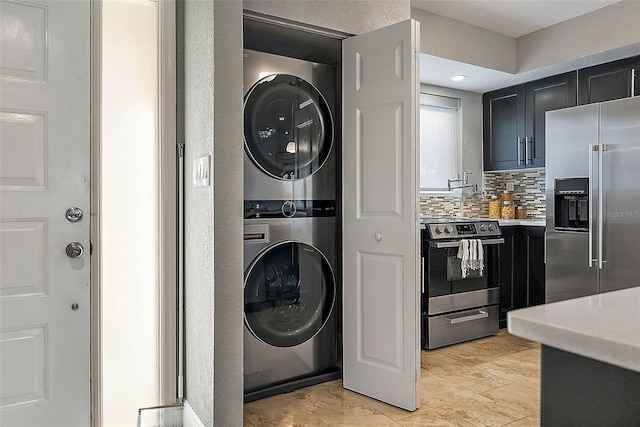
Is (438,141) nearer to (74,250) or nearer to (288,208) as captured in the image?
(288,208)

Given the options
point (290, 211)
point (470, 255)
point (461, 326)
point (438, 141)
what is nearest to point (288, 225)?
point (290, 211)

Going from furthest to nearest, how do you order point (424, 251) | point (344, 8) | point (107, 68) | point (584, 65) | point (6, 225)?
point (584, 65) < point (424, 251) < point (344, 8) < point (107, 68) < point (6, 225)

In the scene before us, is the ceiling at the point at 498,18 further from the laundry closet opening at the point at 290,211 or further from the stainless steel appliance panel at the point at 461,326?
the stainless steel appliance panel at the point at 461,326

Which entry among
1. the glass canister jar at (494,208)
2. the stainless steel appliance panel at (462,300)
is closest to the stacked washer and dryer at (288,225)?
the stainless steel appliance panel at (462,300)

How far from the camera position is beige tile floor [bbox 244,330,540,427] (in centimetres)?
232

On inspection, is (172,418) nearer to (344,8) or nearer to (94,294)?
(94,294)

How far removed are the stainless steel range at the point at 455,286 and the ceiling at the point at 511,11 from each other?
5.26 feet

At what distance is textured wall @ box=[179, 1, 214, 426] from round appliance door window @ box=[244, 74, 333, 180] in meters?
0.48

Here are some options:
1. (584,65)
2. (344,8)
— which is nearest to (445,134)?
(584,65)

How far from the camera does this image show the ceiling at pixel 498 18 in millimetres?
3434

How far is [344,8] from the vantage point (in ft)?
8.61

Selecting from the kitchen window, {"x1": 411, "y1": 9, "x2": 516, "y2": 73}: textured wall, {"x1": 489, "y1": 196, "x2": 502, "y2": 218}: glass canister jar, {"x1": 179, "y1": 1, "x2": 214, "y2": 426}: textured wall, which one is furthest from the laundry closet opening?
{"x1": 489, "y1": 196, "x2": 502, "y2": 218}: glass canister jar

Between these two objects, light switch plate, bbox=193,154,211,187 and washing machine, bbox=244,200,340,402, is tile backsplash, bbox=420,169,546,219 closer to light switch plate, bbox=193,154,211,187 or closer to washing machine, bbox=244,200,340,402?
washing machine, bbox=244,200,340,402

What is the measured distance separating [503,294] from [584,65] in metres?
2.00
